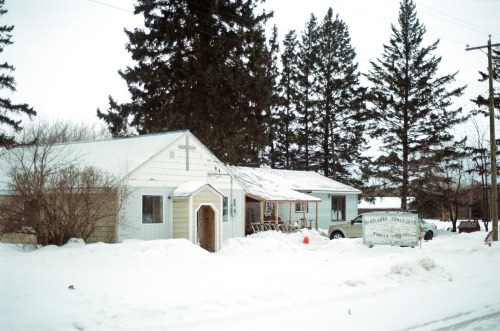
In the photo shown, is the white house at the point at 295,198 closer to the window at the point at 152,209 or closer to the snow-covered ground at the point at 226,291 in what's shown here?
the window at the point at 152,209

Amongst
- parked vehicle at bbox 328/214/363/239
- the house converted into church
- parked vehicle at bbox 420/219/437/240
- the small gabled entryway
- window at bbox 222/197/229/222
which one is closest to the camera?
the house converted into church

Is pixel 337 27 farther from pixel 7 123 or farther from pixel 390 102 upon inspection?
pixel 7 123

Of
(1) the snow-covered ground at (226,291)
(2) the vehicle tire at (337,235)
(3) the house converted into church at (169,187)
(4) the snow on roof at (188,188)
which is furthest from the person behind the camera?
(2) the vehicle tire at (337,235)

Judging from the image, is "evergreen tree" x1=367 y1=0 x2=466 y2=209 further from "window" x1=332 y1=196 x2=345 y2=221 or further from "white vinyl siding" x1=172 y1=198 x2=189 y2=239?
"white vinyl siding" x1=172 y1=198 x2=189 y2=239

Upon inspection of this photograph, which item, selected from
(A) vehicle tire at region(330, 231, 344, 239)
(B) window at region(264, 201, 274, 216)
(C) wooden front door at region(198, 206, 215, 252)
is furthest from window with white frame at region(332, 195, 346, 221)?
(C) wooden front door at region(198, 206, 215, 252)

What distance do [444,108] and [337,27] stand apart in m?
13.3

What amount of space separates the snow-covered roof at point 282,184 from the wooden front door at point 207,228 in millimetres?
6086

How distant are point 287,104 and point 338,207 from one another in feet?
49.7

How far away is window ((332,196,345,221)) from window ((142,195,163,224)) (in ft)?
66.9

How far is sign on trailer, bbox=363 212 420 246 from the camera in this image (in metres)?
21.4

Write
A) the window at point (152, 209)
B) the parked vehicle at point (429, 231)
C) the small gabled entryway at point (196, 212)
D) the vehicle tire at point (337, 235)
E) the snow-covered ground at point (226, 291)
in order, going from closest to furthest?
1. the snow-covered ground at point (226, 291)
2. the window at point (152, 209)
3. the small gabled entryway at point (196, 212)
4. the vehicle tire at point (337, 235)
5. the parked vehicle at point (429, 231)

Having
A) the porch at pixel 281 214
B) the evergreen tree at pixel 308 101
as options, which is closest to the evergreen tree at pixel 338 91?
the evergreen tree at pixel 308 101

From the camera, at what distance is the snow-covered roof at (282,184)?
98.9ft

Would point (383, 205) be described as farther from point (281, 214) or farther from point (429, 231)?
point (429, 231)
